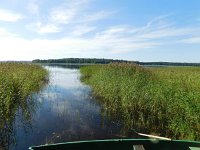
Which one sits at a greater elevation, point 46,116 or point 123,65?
point 123,65

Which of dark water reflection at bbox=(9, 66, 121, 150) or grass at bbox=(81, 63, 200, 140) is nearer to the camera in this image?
grass at bbox=(81, 63, 200, 140)

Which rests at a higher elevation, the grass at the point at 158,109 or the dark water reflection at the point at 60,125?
the grass at the point at 158,109

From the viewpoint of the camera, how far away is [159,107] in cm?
1077

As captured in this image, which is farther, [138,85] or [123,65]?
[123,65]

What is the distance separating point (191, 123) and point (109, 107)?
15.9 ft

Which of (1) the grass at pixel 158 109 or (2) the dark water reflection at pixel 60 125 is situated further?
(2) the dark water reflection at pixel 60 125

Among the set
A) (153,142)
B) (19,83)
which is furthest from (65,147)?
(19,83)

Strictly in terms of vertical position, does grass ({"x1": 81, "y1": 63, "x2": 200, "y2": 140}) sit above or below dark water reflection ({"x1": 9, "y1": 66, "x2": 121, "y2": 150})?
above

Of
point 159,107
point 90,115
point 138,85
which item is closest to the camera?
point 159,107

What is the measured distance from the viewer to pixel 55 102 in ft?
50.2

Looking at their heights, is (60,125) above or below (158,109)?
below

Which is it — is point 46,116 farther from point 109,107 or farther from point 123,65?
point 123,65

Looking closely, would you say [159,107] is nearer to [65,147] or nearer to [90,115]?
[90,115]

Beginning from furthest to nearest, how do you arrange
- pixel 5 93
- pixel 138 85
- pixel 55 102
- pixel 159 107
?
pixel 55 102, pixel 138 85, pixel 159 107, pixel 5 93
